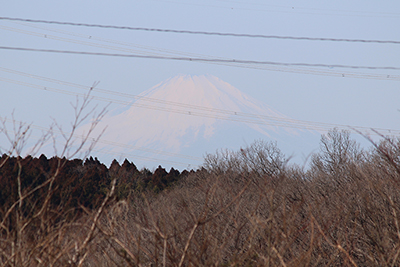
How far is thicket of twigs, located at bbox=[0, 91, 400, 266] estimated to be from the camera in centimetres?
455

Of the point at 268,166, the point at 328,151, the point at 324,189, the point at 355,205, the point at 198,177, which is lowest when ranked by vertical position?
the point at 355,205

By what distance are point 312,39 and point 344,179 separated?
7.97m

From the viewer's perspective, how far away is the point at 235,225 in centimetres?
810

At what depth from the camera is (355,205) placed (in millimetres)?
14875

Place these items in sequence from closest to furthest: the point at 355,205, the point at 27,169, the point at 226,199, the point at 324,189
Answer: the point at 355,205 < the point at 324,189 < the point at 226,199 < the point at 27,169

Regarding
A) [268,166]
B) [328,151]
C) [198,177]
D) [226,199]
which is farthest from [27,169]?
[328,151]

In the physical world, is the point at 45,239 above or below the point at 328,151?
below

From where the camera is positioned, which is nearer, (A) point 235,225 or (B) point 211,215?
(A) point 235,225

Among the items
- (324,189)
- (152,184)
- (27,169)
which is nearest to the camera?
(324,189)

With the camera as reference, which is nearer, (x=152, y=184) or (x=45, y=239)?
(x=45, y=239)

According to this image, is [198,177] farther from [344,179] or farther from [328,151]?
[328,151]

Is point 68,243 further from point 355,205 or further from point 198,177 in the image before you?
point 198,177

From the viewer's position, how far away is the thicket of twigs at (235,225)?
14.9 ft

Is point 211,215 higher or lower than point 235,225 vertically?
higher
